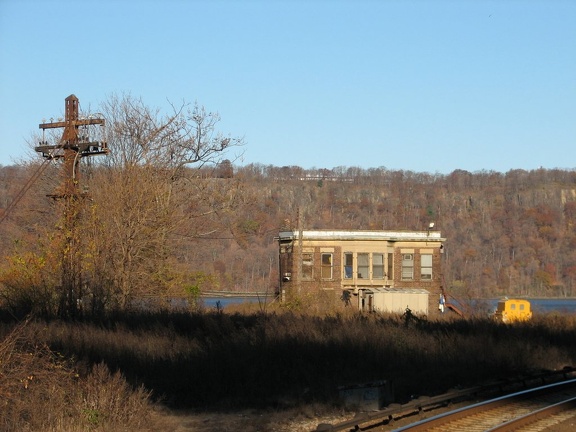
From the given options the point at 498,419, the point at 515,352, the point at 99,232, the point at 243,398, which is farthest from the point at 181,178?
Answer: the point at 498,419

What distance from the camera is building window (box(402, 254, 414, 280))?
52062mm

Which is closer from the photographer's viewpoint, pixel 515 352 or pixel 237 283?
pixel 515 352

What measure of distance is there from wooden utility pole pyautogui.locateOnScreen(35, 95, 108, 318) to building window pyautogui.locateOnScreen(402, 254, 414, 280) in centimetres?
2472

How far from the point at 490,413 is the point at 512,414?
13.9 inches

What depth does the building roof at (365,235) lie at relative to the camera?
169 ft

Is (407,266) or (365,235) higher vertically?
(365,235)

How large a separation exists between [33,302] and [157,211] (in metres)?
8.55

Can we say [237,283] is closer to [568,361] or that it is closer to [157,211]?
[157,211]

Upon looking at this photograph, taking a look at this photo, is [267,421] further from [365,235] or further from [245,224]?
[365,235]

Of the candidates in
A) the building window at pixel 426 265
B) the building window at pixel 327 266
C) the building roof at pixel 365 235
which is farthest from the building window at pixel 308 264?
the building window at pixel 426 265

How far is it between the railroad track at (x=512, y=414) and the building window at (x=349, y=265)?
3725cm

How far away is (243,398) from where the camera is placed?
553 inches

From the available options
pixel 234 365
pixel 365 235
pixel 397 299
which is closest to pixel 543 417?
pixel 234 365

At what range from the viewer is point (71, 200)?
101ft
